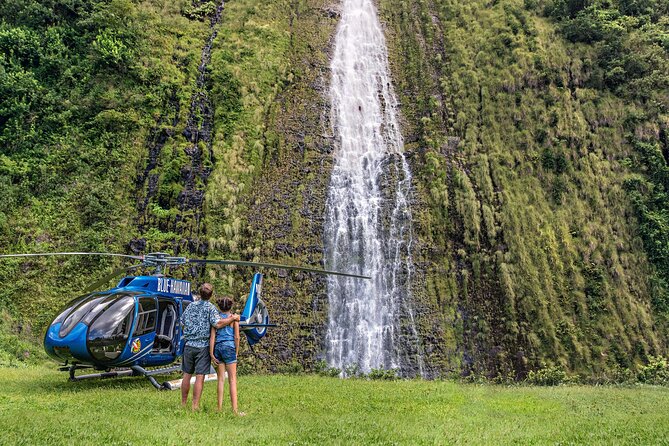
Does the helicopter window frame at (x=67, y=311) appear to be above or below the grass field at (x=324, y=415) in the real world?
above

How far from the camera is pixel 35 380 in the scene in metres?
10.2

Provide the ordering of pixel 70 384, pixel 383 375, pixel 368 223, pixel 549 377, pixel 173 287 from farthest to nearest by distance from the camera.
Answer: pixel 368 223 < pixel 549 377 < pixel 383 375 < pixel 173 287 < pixel 70 384

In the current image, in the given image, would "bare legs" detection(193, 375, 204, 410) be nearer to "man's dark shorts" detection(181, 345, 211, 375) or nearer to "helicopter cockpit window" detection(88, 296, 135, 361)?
"man's dark shorts" detection(181, 345, 211, 375)

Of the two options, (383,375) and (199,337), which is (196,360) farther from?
(383,375)

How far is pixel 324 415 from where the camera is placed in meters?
7.40

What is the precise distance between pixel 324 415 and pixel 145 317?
4421 mm

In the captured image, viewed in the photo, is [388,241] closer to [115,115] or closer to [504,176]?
[504,176]

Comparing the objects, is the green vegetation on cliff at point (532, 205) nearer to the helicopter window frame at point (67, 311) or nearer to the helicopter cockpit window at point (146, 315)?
the helicopter cockpit window at point (146, 315)

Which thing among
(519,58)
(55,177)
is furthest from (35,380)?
(519,58)

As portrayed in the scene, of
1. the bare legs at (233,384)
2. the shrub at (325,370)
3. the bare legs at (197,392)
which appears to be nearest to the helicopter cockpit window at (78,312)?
the bare legs at (197,392)

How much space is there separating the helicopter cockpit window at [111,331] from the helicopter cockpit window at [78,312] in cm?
34

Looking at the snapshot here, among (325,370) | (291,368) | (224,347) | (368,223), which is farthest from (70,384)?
(368,223)

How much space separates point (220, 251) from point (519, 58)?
16814 mm

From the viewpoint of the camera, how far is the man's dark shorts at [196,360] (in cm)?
709
